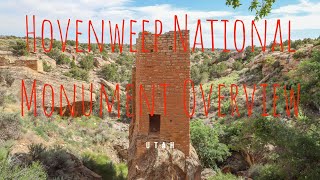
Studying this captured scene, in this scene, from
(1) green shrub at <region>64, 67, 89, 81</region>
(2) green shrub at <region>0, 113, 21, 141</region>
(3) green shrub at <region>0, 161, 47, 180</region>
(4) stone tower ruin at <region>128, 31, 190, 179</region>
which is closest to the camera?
(3) green shrub at <region>0, 161, 47, 180</region>

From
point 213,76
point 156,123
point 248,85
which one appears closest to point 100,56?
point 213,76

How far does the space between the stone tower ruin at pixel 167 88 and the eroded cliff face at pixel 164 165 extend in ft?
0.30

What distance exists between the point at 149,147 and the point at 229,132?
12335mm

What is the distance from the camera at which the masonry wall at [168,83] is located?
7320 millimetres

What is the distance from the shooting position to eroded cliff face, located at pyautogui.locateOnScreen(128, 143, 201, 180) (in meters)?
7.16

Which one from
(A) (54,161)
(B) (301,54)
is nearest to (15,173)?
(A) (54,161)

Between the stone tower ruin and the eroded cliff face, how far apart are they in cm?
9

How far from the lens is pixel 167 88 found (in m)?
7.37

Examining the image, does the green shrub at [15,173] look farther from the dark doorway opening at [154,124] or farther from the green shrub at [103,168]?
the green shrub at [103,168]

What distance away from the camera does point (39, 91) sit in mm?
15828

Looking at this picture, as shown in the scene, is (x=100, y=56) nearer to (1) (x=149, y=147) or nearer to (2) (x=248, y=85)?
(2) (x=248, y=85)

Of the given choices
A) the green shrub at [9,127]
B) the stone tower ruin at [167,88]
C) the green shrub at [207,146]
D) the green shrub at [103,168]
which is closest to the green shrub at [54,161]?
the green shrub at [9,127]

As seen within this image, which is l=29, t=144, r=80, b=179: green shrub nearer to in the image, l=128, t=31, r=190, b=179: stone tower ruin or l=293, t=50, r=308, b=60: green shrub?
l=128, t=31, r=190, b=179: stone tower ruin

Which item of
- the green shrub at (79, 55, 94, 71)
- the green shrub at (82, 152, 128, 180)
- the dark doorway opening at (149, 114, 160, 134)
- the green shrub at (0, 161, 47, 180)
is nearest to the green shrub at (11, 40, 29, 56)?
the green shrub at (79, 55, 94, 71)
